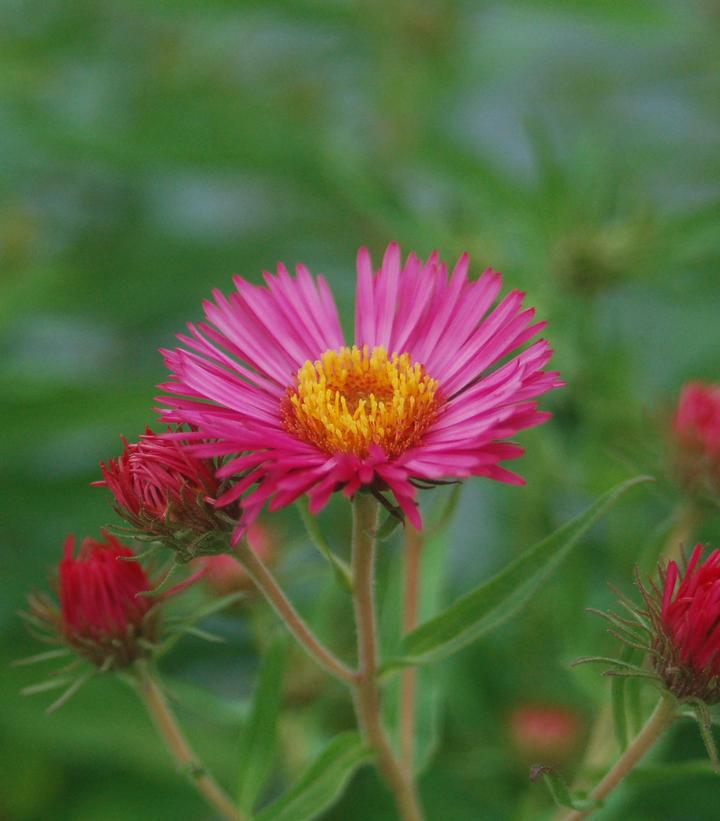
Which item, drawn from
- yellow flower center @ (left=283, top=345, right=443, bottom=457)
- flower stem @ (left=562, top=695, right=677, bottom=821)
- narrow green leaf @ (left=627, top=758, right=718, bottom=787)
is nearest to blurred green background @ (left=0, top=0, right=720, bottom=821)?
narrow green leaf @ (left=627, top=758, right=718, bottom=787)

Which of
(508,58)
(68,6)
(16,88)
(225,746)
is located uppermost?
(68,6)

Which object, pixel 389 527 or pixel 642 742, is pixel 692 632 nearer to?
pixel 642 742

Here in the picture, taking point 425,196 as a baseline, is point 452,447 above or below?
below

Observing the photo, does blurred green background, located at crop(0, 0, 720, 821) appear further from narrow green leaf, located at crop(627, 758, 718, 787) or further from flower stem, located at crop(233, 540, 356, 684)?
flower stem, located at crop(233, 540, 356, 684)

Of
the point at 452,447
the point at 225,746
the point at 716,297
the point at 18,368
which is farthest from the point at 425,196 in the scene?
the point at 452,447

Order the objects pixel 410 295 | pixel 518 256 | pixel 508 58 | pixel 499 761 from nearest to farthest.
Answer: pixel 410 295
pixel 499 761
pixel 518 256
pixel 508 58

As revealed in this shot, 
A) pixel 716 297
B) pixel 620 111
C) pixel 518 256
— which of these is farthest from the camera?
pixel 620 111

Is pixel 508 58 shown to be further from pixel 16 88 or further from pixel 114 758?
pixel 114 758
